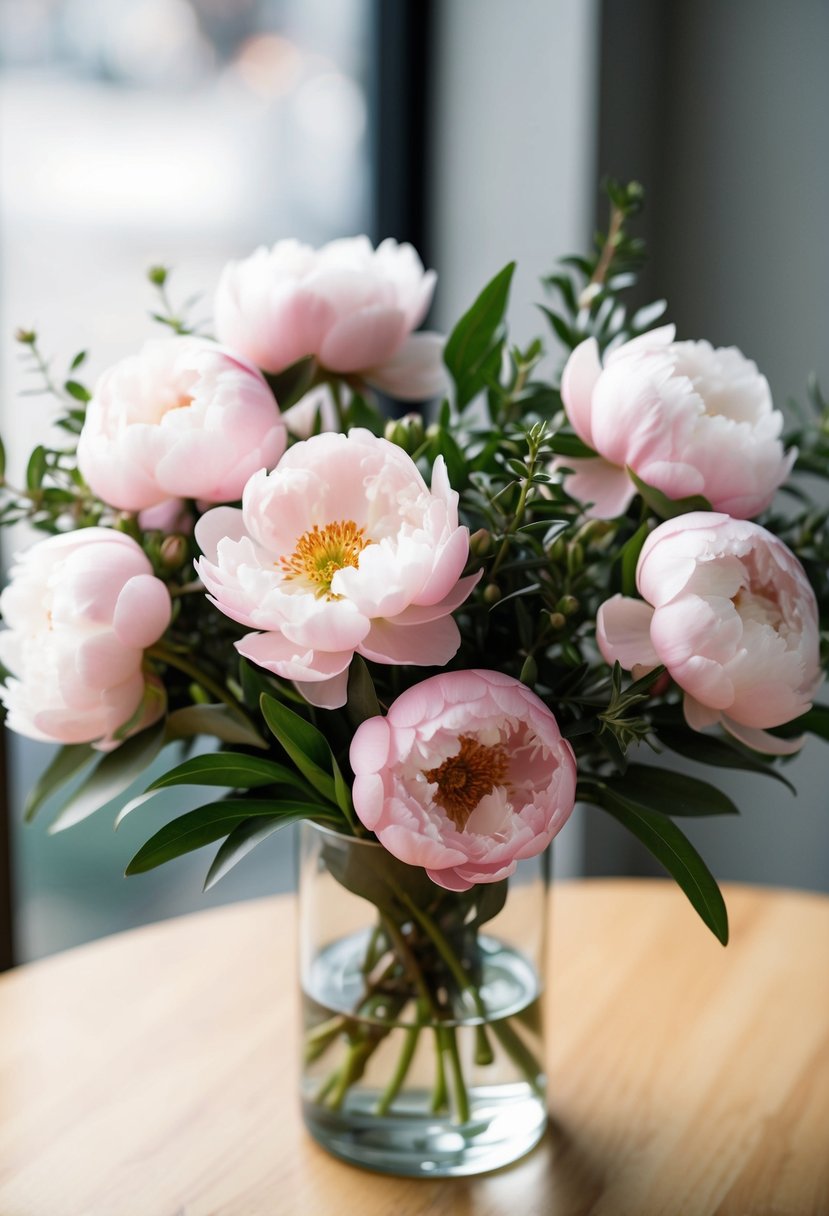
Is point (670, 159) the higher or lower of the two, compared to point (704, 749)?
higher

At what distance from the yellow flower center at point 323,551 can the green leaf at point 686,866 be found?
19cm

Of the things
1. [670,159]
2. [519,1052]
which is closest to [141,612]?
[519,1052]

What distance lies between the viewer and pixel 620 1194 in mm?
685

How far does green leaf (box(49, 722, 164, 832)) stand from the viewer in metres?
0.64

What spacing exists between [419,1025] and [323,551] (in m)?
0.29

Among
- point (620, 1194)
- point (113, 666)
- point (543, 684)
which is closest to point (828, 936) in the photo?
point (620, 1194)

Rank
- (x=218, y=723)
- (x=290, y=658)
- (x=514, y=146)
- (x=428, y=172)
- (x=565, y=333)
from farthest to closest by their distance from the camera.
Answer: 1. (x=428, y=172)
2. (x=514, y=146)
3. (x=565, y=333)
4. (x=218, y=723)
5. (x=290, y=658)

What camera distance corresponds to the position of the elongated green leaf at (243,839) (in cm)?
57

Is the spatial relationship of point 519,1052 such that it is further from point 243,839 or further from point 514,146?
point 514,146

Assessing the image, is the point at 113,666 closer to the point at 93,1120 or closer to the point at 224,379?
the point at 224,379

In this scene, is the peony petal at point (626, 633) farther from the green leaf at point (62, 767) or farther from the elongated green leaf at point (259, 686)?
the green leaf at point (62, 767)

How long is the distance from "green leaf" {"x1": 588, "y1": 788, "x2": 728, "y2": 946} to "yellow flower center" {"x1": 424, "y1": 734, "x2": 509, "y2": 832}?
9 cm

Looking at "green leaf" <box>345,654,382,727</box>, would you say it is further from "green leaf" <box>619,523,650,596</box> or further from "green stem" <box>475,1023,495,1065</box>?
"green stem" <box>475,1023,495,1065</box>

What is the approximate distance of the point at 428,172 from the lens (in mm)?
1777
